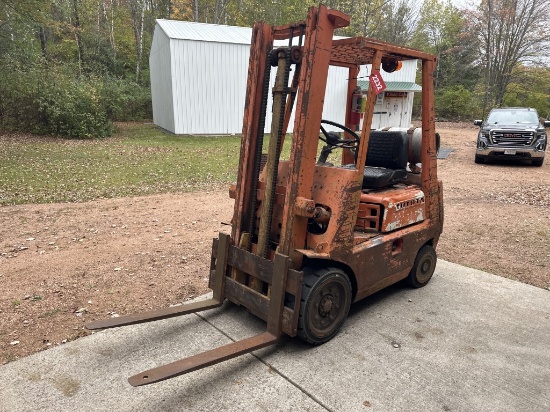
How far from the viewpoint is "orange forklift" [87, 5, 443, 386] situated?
3.01 metres

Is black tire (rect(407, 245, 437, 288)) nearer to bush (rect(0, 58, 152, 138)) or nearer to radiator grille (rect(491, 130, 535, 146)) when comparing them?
radiator grille (rect(491, 130, 535, 146))

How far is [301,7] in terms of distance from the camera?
3644cm

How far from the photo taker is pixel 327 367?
2.96 m

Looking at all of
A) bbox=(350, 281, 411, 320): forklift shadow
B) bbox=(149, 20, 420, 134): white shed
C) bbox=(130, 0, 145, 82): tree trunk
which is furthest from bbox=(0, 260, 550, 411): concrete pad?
bbox=(130, 0, 145, 82): tree trunk

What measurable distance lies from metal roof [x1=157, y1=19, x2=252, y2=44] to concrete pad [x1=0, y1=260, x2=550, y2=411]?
16.9 meters

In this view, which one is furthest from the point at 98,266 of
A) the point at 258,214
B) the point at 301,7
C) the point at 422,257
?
the point at 301,7

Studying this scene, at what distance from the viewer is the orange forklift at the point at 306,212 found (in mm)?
3010

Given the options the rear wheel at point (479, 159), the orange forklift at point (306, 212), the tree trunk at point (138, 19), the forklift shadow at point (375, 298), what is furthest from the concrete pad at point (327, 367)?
the tree trunk at point (138, 19)

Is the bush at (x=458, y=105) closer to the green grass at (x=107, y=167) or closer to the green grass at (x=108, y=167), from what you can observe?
the green grass at (x=107, y=167)

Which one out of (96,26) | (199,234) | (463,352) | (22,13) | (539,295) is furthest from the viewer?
(96,26)

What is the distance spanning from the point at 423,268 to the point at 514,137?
34.8ft

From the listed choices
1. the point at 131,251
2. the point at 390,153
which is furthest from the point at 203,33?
the point at 390,153

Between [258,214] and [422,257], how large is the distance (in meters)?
1.89

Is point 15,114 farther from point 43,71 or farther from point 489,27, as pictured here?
point 489,27
